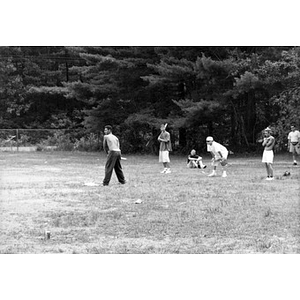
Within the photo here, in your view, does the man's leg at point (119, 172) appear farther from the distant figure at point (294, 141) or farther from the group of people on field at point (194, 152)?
the distant figure at point (294, 141)

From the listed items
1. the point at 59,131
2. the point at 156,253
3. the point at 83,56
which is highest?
the point at 83,56

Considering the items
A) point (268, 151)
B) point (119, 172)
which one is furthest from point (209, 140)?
point (119, 172)

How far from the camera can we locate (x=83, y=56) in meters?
12.1

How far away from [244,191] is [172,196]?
1361 mm

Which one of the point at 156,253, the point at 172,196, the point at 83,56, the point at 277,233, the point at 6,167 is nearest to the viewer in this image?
the point at 156,253

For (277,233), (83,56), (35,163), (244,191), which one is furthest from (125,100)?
(277,233)

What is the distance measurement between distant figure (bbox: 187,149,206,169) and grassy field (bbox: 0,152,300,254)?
129 millimetres

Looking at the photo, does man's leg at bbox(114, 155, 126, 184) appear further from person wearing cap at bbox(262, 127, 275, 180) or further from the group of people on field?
person wearing cap at bbox(262, 127, 275, 180)

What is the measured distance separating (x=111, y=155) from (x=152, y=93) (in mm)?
2289

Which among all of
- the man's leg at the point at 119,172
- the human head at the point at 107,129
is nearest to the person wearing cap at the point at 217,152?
the man's leg at the point at 119,172

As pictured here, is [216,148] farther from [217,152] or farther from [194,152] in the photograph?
[194,152]

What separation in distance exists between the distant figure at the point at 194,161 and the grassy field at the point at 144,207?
0.13 meters

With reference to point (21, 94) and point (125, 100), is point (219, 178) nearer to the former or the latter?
point (125, 100)

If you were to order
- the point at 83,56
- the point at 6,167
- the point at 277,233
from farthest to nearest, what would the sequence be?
the point at 6,167
the point at 83,56
the point at 277,233
